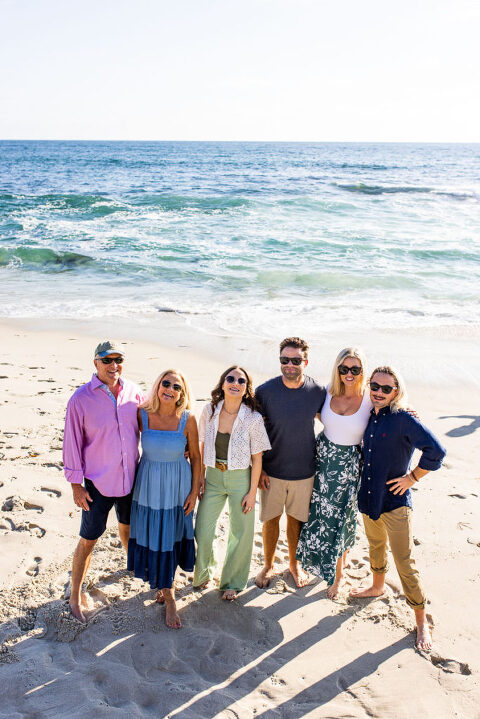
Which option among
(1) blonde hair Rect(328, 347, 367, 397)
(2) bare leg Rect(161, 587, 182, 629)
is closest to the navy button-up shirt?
(1) blonde hair Rect(328, 347, 367, 397)

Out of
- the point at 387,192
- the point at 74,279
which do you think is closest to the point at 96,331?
the point at 74,279

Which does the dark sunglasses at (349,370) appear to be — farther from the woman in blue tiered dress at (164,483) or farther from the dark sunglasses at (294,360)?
the woman in blue tiered dress at (164,483)

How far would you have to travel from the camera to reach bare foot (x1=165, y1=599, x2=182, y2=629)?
12.6 feet

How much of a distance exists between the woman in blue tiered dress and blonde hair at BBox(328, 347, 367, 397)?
1.06m

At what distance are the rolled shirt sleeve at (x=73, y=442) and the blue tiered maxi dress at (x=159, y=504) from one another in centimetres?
41

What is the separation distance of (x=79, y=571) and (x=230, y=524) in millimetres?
1119

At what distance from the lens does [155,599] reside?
4090mm

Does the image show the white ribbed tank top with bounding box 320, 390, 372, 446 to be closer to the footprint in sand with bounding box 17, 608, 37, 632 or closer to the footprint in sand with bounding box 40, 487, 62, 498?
the footprint in sand with bounding box 17, 608, 37, 632

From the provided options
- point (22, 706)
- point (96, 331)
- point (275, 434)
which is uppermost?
point (275, 434)

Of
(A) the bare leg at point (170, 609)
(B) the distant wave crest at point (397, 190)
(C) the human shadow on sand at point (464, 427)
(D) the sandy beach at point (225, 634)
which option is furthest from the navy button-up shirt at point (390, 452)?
(B) the distant wave crest at point (397, 190)

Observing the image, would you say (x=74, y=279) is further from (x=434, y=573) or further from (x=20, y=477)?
(x=434, y=573)

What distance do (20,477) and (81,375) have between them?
10.2ft

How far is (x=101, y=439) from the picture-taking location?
367cm

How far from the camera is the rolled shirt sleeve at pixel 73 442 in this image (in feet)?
11.8
